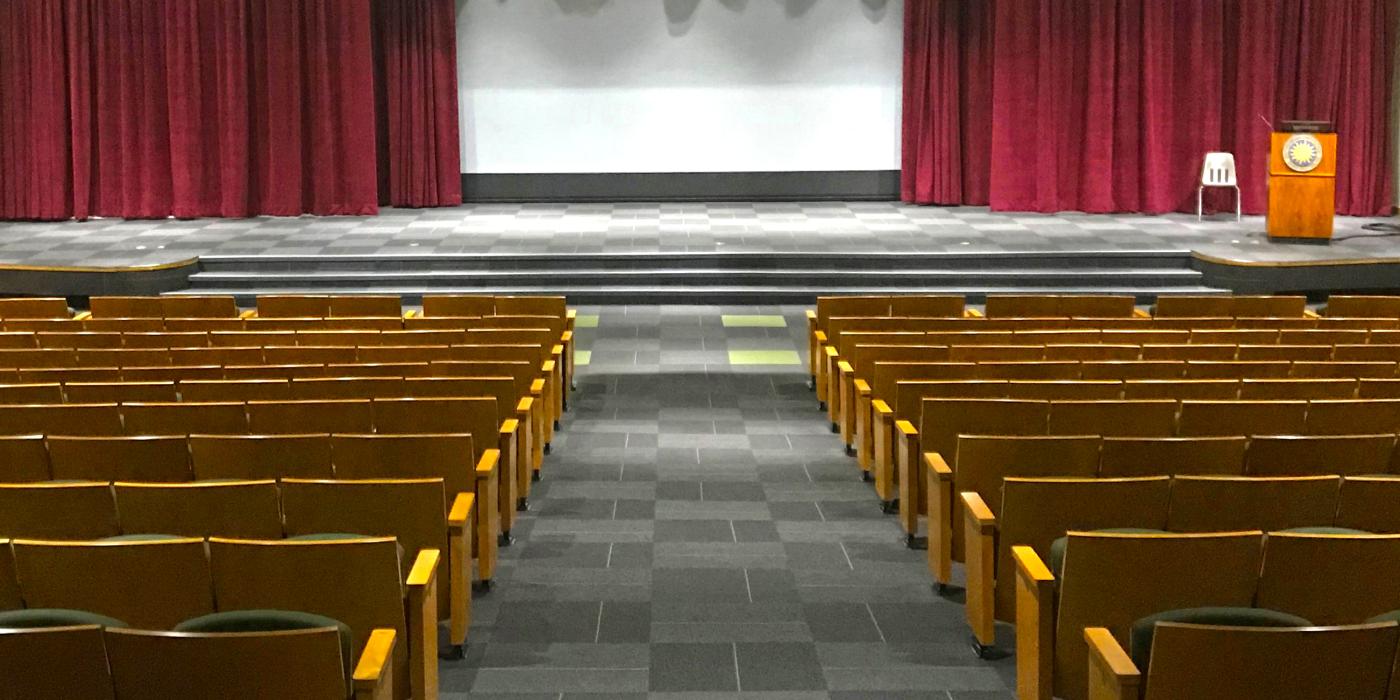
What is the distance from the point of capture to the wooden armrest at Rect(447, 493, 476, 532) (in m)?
4.45

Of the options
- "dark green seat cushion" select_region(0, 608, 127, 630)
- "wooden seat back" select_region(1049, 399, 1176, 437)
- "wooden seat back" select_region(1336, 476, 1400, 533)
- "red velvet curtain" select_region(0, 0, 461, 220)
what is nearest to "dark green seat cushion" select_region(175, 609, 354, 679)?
"dark green seat cushion" select_region(0, 608, 127, 630)

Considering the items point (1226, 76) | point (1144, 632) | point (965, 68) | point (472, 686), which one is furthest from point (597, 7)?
point (1144, 632)

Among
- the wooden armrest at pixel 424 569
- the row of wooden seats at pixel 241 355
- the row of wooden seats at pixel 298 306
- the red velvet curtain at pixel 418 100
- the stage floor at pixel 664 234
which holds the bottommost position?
the wooden armrest at pixel 424 569

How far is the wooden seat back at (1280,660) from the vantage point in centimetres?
297

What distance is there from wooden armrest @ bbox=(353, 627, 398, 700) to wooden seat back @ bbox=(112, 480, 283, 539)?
2.31ft

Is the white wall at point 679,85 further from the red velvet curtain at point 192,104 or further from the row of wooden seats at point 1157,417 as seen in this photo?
the row of wooden seats at point 1157,417

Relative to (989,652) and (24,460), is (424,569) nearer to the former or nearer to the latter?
(24,460)

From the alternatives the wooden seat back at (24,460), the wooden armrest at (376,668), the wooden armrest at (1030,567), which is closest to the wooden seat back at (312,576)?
the wooden armrest at (376,668)

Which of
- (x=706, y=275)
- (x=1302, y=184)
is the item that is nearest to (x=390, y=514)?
(x=706, y=275)

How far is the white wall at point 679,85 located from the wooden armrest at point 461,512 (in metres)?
10.6

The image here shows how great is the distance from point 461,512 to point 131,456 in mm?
1122

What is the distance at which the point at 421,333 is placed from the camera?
7.16 m

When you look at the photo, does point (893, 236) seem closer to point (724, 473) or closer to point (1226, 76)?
point (1226, 76)

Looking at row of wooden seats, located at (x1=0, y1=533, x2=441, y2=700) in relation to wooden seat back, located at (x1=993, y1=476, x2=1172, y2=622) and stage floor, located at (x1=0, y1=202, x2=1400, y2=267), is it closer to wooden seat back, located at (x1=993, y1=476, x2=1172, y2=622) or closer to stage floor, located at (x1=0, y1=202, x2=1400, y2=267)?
wooden seat back, located at (x1=993, y1=476, x2=1172, y2=622)
